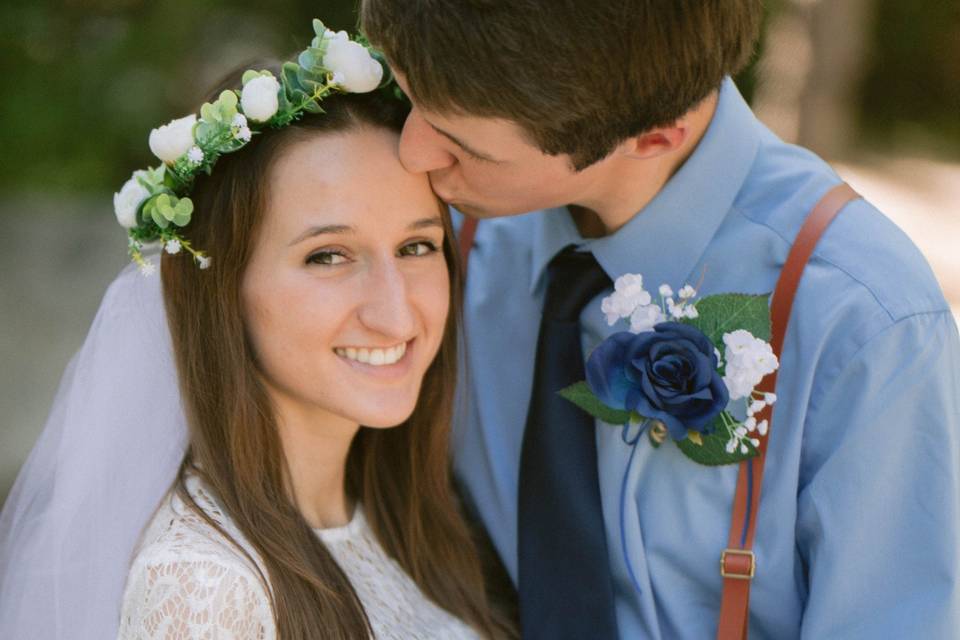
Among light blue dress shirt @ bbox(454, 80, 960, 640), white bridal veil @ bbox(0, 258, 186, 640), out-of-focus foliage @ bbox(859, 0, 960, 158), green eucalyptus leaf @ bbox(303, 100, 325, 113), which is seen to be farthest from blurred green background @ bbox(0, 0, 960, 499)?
out-of-focus foliage @ bbox(859, 0, 960, 158)

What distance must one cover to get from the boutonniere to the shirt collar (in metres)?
0.10

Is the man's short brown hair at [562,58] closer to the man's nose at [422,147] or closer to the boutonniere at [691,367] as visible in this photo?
the man's nose at [422,147]

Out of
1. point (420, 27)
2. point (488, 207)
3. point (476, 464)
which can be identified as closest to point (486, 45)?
point (420, 27)

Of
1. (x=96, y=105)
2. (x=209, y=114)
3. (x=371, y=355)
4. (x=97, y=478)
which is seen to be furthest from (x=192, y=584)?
(x=96, y=105)

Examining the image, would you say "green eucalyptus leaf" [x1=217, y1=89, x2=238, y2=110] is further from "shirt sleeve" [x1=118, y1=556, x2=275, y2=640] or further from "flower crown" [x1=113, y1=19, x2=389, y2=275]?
"shirt sleeve" [x1=118, y1=556, x2=275, y2=640]

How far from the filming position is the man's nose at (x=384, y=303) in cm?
263

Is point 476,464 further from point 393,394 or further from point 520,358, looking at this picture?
point 393,394

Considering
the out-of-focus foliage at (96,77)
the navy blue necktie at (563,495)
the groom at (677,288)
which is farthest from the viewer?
the out-of-focus foliage at (96,77)

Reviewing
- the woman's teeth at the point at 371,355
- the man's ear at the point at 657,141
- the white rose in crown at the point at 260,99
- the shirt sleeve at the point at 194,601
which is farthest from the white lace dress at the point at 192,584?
the man's ear at the point at 657,141

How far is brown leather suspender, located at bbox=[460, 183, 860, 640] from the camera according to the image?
253 centimetres

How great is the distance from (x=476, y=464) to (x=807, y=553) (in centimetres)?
89

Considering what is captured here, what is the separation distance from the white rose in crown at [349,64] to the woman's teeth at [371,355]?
559mm

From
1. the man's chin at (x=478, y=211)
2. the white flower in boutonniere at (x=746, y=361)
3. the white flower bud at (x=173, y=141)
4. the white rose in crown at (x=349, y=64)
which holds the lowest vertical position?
the white flower in boutonniere at (x=746, y=361)

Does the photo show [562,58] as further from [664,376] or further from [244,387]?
[244,387]
